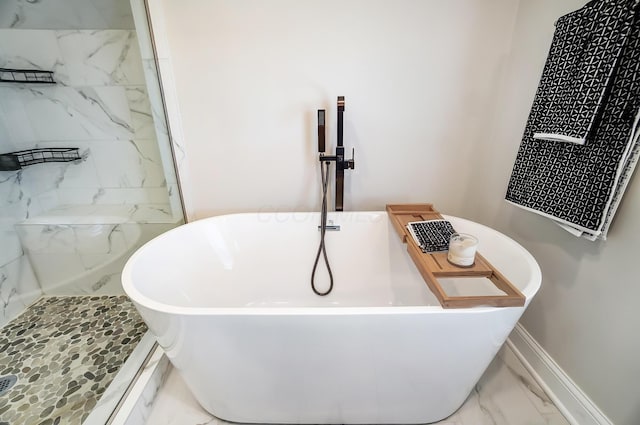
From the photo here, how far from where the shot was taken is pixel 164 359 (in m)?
1.33

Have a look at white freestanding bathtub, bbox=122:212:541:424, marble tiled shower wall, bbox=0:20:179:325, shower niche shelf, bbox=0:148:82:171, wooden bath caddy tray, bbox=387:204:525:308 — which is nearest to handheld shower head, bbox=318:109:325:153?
wooden bath caddy tray, bbox=387:204:525:308

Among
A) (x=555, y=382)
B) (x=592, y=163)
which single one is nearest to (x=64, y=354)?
(x=555, y=382)

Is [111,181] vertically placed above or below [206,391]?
above

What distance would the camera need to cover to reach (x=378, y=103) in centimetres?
159

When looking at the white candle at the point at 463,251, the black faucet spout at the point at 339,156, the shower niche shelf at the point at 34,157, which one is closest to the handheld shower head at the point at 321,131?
the black faucet spout at the point at 339,156

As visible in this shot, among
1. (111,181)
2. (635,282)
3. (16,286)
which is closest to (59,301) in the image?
(16,286)

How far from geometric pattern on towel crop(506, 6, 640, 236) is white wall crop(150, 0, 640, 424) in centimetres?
18

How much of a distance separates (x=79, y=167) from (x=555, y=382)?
9.78ft

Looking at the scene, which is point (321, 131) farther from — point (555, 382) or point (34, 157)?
point (34, 157)

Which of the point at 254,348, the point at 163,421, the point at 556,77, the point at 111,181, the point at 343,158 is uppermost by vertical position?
the point at 556,77

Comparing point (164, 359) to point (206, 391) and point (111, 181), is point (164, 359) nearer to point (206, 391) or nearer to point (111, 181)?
point (206, 391)

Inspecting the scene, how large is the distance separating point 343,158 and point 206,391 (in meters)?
1.26

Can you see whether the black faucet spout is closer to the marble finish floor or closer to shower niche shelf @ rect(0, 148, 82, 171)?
the marble finish floor

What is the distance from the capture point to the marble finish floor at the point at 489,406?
1136 mm
